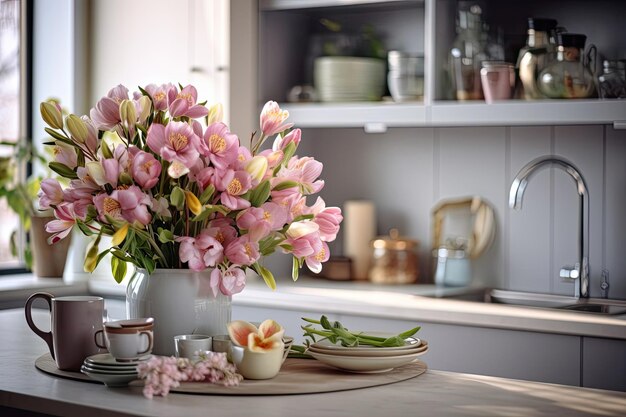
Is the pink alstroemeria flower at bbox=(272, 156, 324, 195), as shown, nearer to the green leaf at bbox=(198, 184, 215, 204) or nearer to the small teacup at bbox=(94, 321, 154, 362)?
the green leaf at bbox=(198, 184, 215, 204)

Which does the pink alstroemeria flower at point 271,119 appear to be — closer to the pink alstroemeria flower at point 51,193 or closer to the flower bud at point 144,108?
the flower bud at point 144,108

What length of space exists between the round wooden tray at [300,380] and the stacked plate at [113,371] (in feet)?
0.12

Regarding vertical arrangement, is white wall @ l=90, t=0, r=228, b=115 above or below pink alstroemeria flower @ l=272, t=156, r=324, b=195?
above

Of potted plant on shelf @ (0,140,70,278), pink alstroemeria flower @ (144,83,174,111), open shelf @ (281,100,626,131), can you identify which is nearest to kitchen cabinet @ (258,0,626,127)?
open shelf @ (281,100,626,131)

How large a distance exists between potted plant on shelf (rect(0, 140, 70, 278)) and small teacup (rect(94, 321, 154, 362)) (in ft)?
7.30

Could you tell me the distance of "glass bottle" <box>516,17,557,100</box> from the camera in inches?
126

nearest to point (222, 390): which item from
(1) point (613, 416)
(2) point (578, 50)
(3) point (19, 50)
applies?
(1) point (613, 416)

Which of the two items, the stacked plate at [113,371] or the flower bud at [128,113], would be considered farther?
the flower bud at [128,113]

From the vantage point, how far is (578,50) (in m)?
3.14

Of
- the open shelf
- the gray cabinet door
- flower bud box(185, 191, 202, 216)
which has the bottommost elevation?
the gray cabinet door

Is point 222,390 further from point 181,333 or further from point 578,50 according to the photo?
point 578,50

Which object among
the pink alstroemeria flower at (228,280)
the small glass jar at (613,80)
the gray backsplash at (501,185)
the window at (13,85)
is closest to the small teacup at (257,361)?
the pink alstroemeria flower at (228,280)

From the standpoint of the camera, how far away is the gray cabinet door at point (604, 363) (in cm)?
272

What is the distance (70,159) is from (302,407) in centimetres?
66
